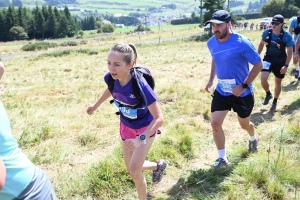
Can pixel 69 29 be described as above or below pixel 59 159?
below

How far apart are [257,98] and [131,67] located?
18.2ft

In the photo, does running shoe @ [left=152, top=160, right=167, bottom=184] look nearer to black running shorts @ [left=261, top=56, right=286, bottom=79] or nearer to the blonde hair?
the blonde hair

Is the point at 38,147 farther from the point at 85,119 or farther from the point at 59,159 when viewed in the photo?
the point at 85,119

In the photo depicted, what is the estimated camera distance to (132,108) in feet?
10.1

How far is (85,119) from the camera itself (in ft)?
22.1

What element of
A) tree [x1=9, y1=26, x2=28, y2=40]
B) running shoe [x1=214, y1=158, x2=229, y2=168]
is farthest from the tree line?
running shoe [x1=214, y1=158, x2=229, y2=168]

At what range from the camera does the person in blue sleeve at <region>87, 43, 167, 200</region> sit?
2.80 metres

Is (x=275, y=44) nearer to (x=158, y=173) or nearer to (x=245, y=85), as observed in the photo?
(x=245, y=85)

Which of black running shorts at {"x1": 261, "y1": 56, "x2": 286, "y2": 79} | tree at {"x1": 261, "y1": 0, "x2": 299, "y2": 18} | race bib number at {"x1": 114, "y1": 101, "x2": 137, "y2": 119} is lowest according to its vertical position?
tree at {"x1": 261, "y1": 0, "x2": 299, "y2": 18}

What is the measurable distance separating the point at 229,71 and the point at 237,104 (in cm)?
47

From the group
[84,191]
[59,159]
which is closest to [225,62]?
[84,191]

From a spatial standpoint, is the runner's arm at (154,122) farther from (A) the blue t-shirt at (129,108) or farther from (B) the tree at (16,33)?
(B) the tree at (16,33)

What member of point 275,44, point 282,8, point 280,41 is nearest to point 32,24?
point 282,8

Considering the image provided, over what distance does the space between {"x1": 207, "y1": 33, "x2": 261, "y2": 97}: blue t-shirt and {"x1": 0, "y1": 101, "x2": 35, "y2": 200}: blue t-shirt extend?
2.90 metres
